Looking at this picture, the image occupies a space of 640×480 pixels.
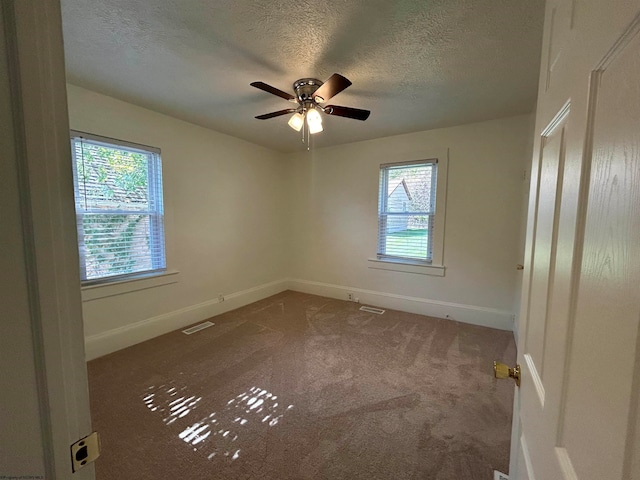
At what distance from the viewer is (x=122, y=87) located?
2.32 m

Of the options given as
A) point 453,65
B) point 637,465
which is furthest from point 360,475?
point 453,65

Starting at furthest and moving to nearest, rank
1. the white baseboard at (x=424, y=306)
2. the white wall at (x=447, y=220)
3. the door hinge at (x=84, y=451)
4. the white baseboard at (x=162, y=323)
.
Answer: the white baseboard at (x=424, y=306) < the white wall at (x=447, y=220) < the white baseboard at (x=162, y=323) < the door hinge at (x=84, y=451)

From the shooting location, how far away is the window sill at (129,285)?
8.16 ft

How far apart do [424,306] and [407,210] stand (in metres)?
1.31

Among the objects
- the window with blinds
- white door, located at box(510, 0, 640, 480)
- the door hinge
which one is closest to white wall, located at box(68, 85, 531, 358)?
the window with blinds

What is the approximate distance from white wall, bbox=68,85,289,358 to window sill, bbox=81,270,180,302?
4cm

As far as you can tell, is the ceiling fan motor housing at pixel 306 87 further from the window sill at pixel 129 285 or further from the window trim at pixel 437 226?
the window sill at pixel 129 285

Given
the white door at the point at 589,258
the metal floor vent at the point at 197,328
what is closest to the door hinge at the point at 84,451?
the white door at the point at 589,258

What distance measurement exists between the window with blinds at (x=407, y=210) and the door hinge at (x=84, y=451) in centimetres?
357

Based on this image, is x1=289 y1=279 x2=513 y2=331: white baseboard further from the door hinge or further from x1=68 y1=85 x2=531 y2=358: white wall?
the door hinge

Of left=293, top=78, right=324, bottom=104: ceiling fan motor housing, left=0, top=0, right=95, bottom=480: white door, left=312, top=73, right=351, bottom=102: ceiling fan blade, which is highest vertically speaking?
left=293, top=78, right=324, bottom=104: ceiling fan motor housing

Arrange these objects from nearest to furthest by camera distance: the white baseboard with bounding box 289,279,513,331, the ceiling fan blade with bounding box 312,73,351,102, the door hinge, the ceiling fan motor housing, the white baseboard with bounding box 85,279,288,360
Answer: the door hinge < the ceiling fan blade with bounding box 312,73,351,102 < the ceiling fan motor housing < the white baseboard with bounding box 85,279,288,360 < the white baseboard with bounding box 289,279,513,331

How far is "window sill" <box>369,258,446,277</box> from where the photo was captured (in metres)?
3.49

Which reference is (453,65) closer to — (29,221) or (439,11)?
(439,11)
